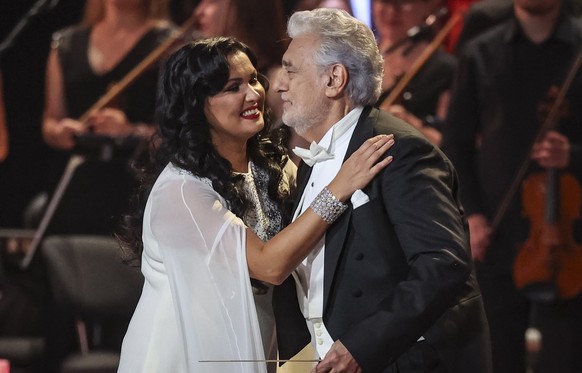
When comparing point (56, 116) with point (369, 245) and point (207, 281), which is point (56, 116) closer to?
point (207, 281)

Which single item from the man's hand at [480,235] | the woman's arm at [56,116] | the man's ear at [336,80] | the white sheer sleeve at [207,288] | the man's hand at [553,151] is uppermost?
the man's ear at [336,80]

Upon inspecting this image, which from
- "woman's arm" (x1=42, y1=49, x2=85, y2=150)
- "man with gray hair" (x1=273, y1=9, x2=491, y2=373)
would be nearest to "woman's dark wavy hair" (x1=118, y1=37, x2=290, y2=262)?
"man with gray hair" (x1=273, y1=9, x2=491, y2=373)

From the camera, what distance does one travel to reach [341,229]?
A: 2605 millimetres

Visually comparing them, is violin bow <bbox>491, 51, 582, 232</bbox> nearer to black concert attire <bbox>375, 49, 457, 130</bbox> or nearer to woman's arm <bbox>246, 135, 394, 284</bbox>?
black concert attire <bbox>375, 49, 457, 130</bbox>

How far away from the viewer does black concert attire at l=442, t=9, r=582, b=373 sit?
185 inches

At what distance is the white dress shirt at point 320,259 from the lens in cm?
269

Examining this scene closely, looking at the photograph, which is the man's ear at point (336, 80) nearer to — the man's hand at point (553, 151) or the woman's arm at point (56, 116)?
the man's hand at point (553, 151)

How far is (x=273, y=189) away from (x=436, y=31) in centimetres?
217

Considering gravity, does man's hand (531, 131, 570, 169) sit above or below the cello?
above

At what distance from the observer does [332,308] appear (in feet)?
8.46

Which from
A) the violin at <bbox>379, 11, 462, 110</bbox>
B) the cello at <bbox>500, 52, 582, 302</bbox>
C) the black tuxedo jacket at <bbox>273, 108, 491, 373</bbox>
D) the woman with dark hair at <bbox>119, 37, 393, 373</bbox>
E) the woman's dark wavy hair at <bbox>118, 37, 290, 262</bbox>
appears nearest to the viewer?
the black tuxedo jacket at <bbox>273, 108, 491, 373</bbox>

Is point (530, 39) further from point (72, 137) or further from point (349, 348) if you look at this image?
point (349, 348)

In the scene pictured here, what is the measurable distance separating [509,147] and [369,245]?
242cm

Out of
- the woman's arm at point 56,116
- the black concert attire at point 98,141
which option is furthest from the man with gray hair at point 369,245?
the woman's arm at point 56,116
